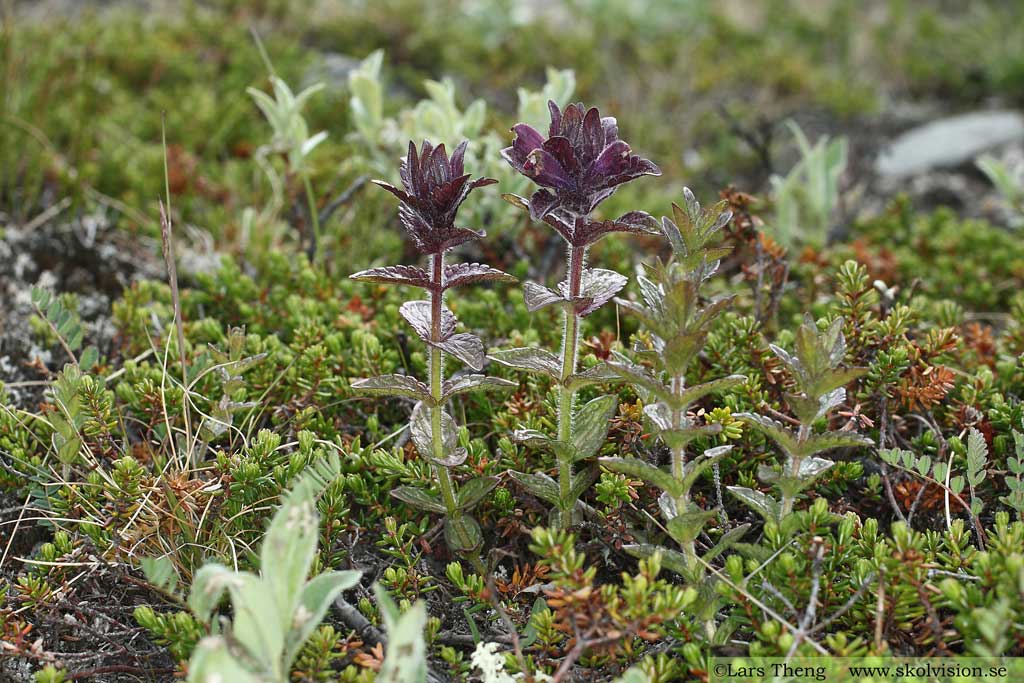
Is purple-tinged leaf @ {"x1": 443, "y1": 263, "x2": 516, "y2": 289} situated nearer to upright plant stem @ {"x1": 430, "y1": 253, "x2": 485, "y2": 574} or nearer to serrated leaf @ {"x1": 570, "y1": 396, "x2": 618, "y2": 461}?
upright plant stem @ {"x1": 430, "y1": 253, "x2": 485, "y2": 574}

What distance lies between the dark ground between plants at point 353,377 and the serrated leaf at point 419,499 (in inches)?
2.8

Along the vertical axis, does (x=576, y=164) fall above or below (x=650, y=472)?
above

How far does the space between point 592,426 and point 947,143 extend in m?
4.42

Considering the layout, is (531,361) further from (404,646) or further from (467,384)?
(404,646)

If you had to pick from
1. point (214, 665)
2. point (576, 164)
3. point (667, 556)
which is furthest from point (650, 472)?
point (214, 665)

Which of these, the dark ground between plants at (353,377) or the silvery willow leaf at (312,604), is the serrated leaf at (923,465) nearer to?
the dark ground between plants at (353,377)

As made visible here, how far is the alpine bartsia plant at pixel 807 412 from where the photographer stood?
1.94 m

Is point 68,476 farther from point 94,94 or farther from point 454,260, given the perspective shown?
point 94,94

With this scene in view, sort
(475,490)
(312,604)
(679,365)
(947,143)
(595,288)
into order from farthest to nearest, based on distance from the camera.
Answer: (947,143), (475,490), (595,288), (679,365), (312,604)

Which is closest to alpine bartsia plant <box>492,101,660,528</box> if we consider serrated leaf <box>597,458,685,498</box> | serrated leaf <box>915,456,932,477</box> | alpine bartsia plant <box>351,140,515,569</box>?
alpine bartsia plant <box>351,140,515,569</box>

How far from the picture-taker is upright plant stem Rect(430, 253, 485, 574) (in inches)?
83.0

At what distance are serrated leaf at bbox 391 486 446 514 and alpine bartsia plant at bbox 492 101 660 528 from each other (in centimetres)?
22

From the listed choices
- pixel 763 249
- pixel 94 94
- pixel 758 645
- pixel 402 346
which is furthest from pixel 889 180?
pixel 94 94

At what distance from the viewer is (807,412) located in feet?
6.53
